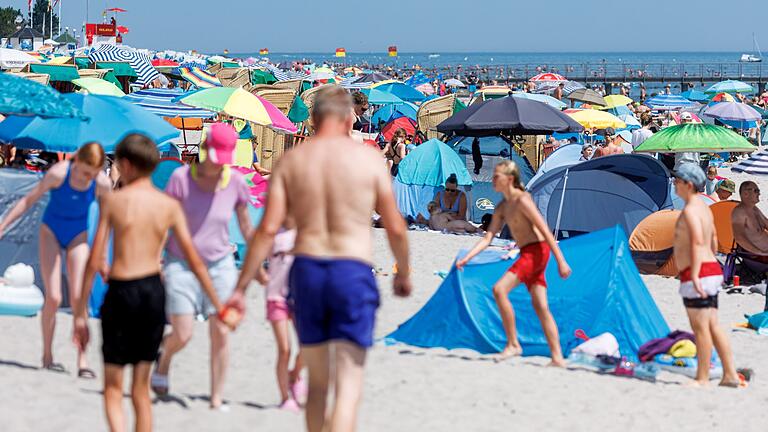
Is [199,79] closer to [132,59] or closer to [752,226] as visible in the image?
[132,59]

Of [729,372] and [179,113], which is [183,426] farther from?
[179,113]

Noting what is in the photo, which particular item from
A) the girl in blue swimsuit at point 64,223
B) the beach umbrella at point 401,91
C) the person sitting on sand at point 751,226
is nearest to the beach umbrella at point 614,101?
the beach umbrella at point 401,91

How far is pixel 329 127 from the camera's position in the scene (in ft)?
11.5

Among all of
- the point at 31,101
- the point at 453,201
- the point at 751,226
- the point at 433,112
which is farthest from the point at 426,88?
the point at 31,101

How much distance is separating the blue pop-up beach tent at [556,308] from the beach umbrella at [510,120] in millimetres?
5490

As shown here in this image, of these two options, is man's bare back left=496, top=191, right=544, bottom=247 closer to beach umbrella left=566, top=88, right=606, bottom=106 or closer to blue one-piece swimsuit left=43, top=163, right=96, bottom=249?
blue one-piece swimsuit left=43, top=163, right=96, bottom=249

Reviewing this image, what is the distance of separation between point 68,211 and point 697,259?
323 centimetres

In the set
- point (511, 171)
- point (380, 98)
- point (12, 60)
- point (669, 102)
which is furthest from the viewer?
point (669, 102)

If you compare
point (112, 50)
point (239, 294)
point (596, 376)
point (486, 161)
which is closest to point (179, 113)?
point (486, 161)

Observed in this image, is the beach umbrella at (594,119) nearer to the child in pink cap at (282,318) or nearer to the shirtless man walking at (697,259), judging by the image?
the shirtless man walking at (697,259)

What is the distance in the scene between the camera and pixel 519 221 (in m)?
5.97

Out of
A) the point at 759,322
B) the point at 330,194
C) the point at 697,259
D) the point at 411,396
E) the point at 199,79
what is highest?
the point at 330,194

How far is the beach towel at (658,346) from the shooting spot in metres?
6.37

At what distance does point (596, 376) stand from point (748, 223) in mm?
3767
